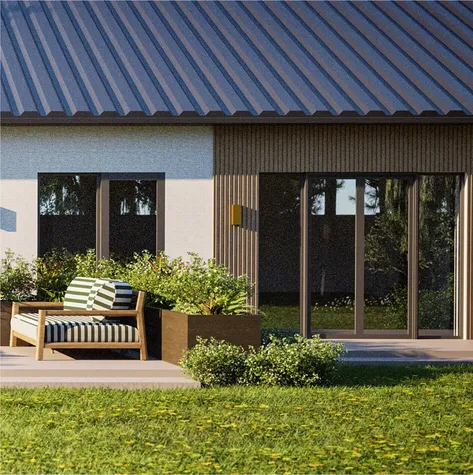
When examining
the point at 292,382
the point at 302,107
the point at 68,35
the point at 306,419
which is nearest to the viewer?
the point at 306,419

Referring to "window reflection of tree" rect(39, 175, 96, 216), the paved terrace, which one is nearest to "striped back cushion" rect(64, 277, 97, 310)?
the paved terrace

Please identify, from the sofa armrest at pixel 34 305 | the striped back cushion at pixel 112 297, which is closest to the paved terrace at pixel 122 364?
the sofa armrest at pixel 34 305

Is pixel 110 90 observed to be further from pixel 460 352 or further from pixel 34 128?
pixel 460 352

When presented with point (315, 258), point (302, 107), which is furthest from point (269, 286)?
point (302, 107)

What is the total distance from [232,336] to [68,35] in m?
8.10

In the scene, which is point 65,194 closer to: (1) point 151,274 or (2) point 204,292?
(1) point 151,274

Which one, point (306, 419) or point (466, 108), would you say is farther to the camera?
point (466, 108)

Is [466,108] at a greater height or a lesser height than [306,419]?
greater

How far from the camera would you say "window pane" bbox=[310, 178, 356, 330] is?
14.1 metres

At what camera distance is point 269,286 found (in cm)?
1421

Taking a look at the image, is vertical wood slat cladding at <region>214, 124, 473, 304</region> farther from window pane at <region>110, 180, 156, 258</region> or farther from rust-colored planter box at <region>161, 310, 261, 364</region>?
rust-colored planter box at <region>161, 310, 261, 364</region>

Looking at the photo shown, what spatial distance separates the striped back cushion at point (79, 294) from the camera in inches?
457

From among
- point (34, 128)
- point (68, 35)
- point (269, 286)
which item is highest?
point (68, 35)

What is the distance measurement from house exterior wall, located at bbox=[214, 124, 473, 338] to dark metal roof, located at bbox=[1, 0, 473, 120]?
39 cm
